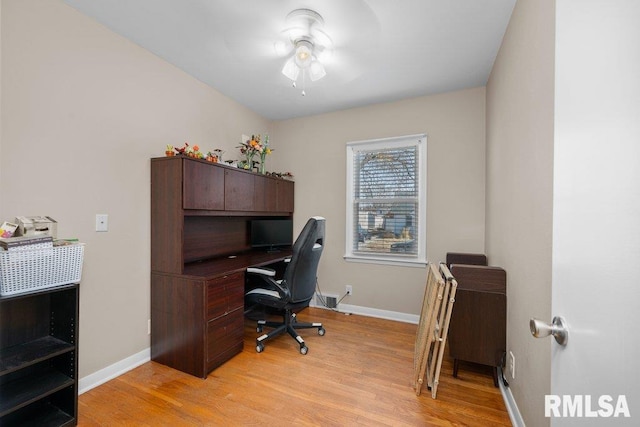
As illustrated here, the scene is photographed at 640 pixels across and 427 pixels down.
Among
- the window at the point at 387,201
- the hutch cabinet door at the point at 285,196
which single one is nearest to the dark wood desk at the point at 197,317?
the hutch cabinet door at the point at 285,196

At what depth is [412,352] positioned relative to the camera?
97.6 inches

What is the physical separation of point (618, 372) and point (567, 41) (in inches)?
28.3

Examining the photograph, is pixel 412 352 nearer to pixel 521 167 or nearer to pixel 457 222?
pixel 457 222

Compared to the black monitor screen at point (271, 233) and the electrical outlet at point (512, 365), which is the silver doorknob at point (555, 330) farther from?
the black monitor screen at point (271, 233)

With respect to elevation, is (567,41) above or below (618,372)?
above

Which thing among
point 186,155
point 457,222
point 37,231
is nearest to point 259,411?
point 37,231

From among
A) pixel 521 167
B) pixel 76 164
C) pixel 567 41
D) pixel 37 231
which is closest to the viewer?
pixel 567 41

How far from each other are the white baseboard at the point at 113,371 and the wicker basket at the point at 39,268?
884mm

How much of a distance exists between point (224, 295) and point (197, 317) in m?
0.26

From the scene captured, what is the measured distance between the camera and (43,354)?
1492 mm

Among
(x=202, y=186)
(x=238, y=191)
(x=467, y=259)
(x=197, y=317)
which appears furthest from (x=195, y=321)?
A: (x=467, y=259)

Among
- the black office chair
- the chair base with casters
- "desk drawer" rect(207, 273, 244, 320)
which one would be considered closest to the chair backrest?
the black office chair

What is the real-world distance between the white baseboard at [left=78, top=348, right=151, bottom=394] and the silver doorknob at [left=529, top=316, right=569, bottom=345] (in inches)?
105

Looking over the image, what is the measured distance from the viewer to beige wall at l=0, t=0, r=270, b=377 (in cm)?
161
